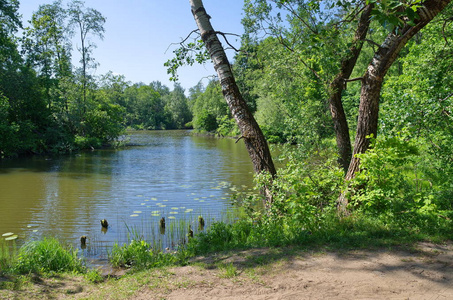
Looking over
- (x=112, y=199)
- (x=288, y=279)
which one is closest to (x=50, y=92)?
(x=112, y=199)

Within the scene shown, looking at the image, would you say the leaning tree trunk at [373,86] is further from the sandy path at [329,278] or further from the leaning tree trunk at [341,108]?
the sandy path at [329,278]

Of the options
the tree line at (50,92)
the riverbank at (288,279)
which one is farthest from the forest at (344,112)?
the tree line at (50,92)

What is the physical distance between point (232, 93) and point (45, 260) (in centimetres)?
427

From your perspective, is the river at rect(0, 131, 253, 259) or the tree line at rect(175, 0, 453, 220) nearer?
the tree line at rect(175, 0, 453, 220)

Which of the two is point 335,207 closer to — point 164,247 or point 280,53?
point 164,247

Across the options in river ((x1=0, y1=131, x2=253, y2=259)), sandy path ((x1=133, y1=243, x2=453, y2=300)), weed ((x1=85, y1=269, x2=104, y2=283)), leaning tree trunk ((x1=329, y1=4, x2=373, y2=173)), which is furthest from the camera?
river ((x1=0, y1=131, x2=253, y2=259))

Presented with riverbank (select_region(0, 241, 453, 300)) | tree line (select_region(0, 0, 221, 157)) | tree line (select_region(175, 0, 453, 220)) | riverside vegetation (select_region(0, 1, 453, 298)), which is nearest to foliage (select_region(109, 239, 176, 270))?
riverside vegetation (select_region(0, 1, 453, 298))

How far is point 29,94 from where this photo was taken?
2756cm

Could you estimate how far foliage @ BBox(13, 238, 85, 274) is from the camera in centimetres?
522

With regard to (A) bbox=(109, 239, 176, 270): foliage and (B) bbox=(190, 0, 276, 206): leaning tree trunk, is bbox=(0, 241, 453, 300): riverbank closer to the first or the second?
(A) bbox=(109, 239, 176, 270): foliage

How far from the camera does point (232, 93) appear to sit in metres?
6.72

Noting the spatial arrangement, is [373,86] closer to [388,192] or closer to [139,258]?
[388,192]

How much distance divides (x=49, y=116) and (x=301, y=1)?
27.6 metres

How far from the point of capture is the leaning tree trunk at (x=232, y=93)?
668 centimetres
